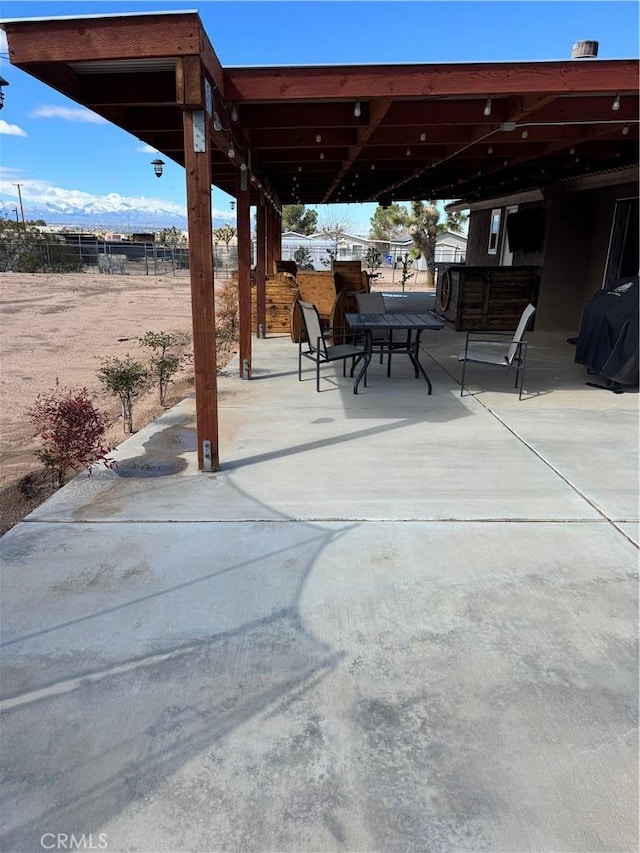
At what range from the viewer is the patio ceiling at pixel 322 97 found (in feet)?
10.3

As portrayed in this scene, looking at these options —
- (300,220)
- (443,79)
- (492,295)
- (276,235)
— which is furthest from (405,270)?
(300,220)

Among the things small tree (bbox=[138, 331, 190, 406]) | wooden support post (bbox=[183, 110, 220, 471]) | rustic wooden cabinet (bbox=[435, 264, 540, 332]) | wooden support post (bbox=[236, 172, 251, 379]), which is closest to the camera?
wooden support post (bbox=[183, 110, 220, 471])

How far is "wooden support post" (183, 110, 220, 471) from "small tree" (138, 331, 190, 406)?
2393mm

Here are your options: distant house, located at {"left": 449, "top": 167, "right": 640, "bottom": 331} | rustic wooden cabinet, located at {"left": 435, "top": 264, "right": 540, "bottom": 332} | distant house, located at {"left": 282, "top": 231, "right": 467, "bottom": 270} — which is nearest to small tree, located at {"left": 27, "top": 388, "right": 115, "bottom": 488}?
rustic wooden cabinet, located at {"left": 435, "top": 264, "right": 540, "bottom": 332}

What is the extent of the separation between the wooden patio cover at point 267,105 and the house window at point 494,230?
4995 mm

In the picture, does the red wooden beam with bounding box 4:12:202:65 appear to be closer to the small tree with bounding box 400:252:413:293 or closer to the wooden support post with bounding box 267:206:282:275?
the wooden support post with bounding box 267:206:282:275

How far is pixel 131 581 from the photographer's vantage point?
2.67 metres

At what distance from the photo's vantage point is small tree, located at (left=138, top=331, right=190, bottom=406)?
6.22 metres

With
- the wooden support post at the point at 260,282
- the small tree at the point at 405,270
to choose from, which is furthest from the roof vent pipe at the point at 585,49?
the small tree at the point at 405,270

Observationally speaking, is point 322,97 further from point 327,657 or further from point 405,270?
point 405,270

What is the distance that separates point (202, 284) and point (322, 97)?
1.70m

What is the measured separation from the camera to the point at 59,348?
1023 centimetres

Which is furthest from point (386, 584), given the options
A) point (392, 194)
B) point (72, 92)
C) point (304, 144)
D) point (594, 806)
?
point (392, 194)

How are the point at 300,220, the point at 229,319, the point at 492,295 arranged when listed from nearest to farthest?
Answer: the point at 492,295 < the point at 229,319 < the point at 300,220
